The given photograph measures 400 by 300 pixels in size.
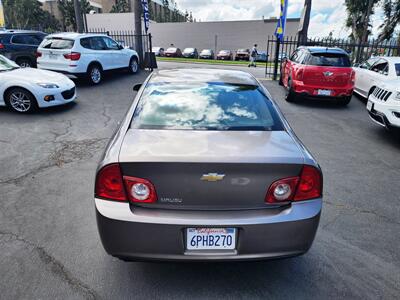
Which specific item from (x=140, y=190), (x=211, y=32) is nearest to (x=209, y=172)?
(x=140, y=190)

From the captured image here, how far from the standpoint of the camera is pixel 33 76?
7.46 metres

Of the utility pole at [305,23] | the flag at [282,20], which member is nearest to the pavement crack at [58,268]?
the utility pole at [305,23]

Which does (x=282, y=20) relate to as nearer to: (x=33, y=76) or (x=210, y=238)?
(x=33, y=76)

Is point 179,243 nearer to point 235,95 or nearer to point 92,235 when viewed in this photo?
point 92,235

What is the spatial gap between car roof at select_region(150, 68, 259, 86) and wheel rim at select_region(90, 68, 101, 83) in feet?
26.3

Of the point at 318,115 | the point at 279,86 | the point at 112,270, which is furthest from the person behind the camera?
the point at 279,86

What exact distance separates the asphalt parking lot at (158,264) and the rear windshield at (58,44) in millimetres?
5091

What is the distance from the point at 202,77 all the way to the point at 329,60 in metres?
6.80

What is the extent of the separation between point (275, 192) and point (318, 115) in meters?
6.78

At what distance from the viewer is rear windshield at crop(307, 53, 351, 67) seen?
8845mm

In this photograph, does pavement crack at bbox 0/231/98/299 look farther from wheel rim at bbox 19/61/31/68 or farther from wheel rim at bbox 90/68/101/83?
wheel rim at bbox 19/61/31/68

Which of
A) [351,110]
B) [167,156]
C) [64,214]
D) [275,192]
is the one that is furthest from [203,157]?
[351,110]

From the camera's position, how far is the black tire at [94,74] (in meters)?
10.7

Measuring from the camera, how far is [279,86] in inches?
490
